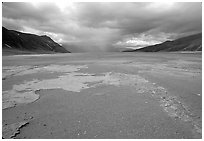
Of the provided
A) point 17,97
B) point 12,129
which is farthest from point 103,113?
point 17,97

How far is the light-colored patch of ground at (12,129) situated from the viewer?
5.12 meters

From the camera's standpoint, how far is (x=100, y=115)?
21.3ft

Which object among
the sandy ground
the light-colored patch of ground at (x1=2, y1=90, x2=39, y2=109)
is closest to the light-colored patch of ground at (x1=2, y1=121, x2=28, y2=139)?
the sandy ground

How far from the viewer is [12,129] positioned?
5484mm

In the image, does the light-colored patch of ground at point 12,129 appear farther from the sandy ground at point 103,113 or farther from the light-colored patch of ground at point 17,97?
the light-colored patch of ground at point 17,97

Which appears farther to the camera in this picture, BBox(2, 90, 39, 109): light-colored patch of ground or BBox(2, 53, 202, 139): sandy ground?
BBox(2, 90, 39, 109): light-colored patch of ground

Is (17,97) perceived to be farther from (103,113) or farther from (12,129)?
(103,113)

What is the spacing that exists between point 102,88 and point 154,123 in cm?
498

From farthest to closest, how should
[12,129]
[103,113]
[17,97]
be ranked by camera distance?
[17,97] < [103,113] < [12,129]

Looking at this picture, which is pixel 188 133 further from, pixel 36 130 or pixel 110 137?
pixel 36 130

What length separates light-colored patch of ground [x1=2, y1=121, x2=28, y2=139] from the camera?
16.8 feet

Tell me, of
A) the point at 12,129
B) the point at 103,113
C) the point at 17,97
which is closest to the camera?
the point at 12,129

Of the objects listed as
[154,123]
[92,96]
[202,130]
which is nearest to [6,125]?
[92,96]

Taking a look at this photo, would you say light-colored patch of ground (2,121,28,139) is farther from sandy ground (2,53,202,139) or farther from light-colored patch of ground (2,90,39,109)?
light-colored patch of ground (2,90,39,109)
